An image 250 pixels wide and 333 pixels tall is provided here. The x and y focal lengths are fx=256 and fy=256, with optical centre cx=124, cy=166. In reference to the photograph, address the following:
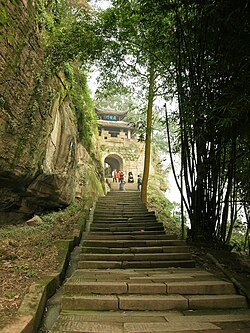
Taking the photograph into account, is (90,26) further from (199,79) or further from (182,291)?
(182,291)

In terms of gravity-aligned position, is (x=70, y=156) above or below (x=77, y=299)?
above

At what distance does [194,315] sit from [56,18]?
8.83m

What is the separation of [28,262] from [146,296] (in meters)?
1.95

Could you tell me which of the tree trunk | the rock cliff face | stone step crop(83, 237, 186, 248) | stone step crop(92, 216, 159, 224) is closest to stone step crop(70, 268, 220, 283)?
stone step crop(83, 237, 186, 248)

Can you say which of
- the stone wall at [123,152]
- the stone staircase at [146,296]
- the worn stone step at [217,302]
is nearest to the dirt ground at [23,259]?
the stone staircase at [146,296]

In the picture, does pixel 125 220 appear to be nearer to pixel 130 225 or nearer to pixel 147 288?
pixel 130 225

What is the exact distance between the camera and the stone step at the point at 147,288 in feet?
10.9

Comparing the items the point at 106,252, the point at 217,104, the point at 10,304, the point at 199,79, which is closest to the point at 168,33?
the point at 199,79

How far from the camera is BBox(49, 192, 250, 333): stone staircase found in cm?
261

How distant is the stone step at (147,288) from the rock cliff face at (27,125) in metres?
2.97

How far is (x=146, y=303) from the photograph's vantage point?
3.06 m

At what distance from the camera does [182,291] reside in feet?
11.1

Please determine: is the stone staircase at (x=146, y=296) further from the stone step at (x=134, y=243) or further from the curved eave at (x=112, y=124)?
the curved eave at (x=112, y=124)

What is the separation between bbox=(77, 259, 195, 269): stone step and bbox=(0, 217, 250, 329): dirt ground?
1.04 ft
